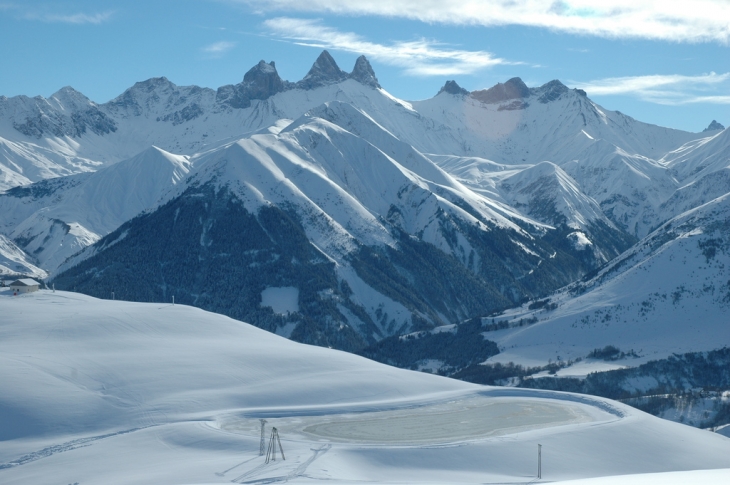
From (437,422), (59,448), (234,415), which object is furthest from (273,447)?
(437,422)

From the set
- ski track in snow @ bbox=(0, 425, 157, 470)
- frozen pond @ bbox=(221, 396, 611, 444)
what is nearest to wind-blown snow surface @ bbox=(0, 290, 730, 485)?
ski track in snow @ bbox=(0, 425, 157, 470)

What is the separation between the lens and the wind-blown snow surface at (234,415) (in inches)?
3100

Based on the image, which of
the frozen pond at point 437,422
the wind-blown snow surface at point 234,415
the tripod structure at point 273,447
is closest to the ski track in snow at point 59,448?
the wind-blown snow surface at point 234,415

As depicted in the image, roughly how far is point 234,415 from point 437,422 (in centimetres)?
2098

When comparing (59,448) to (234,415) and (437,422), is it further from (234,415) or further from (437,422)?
(437,422)

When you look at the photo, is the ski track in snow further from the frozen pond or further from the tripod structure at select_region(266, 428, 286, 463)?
the tripod structure at select_region(266, 428, 286, 463)

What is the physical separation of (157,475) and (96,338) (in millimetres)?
48797

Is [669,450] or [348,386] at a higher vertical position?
[348,386]

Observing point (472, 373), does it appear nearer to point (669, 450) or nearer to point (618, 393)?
point (618, 393)

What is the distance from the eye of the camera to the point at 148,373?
105312mm

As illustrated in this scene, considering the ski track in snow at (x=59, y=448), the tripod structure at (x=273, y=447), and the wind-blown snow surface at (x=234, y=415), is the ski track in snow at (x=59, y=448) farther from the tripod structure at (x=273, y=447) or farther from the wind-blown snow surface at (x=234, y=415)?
the tripod structure at (x=273, y=447)

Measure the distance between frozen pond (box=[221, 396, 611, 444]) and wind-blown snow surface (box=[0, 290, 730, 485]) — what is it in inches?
19.8

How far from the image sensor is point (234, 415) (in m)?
95.7

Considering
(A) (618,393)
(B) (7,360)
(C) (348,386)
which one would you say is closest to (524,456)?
(C) (348,386)
